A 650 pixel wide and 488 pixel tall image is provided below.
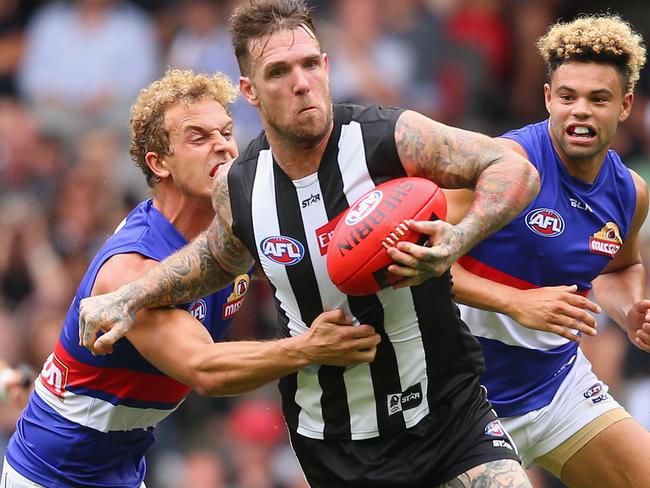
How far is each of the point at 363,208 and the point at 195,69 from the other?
5.93 metres

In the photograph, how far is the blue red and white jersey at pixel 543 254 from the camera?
534 cm

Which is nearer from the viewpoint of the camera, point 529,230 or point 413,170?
point 413,170

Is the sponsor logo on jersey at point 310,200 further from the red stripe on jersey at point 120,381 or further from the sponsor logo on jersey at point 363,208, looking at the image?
the red stripe on jersey at point 120,381

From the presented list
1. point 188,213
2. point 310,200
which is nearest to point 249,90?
point 310,200

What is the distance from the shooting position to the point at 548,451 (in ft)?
18.6

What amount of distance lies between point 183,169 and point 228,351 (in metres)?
1.08

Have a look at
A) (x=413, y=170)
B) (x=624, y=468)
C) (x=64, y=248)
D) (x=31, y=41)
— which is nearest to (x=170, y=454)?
(x=64, y=248)

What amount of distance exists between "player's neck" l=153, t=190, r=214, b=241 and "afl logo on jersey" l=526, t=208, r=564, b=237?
4.64ft

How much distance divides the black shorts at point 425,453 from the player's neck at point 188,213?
122cm

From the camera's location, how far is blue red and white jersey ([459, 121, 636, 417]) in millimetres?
5344

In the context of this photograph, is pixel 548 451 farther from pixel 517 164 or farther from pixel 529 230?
pixel 517 164

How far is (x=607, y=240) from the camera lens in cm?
545

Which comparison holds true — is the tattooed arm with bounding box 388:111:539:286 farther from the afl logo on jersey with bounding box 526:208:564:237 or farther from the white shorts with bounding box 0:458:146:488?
the white shorts with bounding box 0:458:146:488

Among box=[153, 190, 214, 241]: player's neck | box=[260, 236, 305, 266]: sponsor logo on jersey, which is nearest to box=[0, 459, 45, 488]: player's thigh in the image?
box=[153, 190, 214, 241]: player's neck
